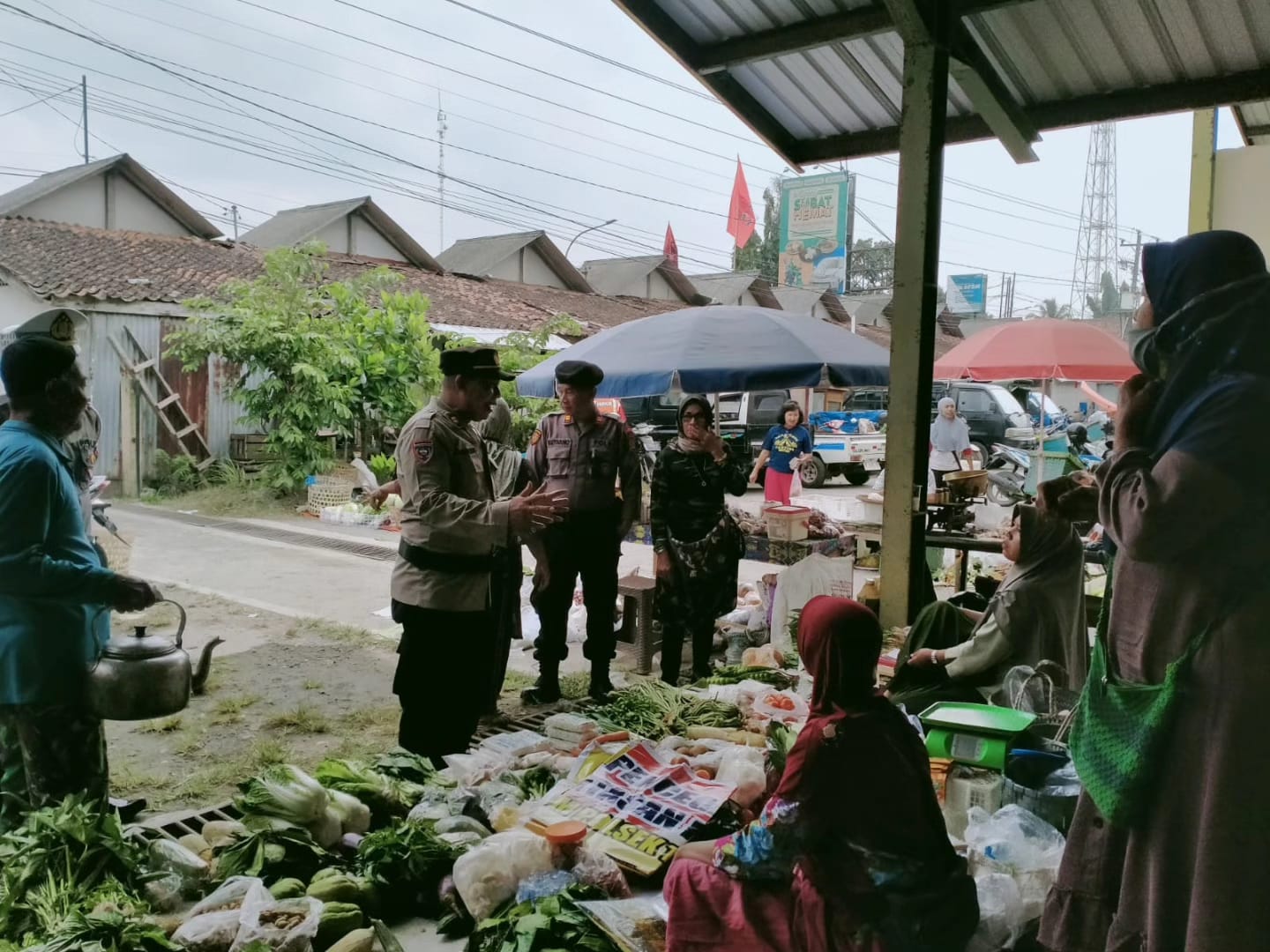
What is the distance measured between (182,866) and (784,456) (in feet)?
28.7

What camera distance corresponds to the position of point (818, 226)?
20172 mm

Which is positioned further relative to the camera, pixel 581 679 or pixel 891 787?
pixel 581 679

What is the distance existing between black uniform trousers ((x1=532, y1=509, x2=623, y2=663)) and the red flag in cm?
1963

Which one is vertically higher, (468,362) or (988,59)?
(988,59)

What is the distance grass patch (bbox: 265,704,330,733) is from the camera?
520 cm

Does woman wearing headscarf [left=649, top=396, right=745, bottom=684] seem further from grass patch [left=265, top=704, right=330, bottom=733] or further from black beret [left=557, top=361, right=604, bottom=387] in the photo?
grass patch [left=265, top=704, right=330, bottom=733]

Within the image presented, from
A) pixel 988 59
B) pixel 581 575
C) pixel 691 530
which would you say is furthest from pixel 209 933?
pixel 988 59

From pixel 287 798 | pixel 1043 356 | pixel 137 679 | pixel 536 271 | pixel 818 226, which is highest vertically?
Answer: pixel 818 226

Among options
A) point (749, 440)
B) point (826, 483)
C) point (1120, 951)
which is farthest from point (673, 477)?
point (826, 483)

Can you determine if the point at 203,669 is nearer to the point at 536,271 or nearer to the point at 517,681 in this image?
the point at 517,681

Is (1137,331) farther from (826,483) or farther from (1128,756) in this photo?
(826,483)

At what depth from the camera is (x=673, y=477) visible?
19.2ft

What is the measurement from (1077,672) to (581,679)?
315 centimetres

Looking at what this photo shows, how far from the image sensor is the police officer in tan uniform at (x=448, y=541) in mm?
3723
